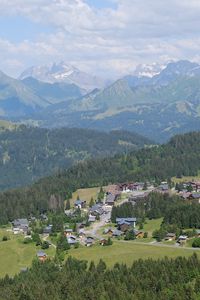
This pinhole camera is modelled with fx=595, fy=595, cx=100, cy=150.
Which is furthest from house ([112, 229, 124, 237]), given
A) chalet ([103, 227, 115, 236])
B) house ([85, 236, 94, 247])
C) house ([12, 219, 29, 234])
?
house ([12, 219, 29, 234])

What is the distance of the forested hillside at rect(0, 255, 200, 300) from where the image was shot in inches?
3615

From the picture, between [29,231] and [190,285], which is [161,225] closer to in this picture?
[29,231]

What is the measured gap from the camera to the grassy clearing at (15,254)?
14062 centimetres

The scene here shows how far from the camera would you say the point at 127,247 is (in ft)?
468

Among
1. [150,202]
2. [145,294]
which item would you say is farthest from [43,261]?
[150,202]

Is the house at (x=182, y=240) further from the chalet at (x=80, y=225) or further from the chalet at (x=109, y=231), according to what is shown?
the chalet at (x=80, y=225)

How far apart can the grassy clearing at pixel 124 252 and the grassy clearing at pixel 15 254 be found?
959 centimetres

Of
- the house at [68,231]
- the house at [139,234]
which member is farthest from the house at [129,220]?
the house at [68,231]

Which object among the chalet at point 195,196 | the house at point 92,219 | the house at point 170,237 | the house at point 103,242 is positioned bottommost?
the house at point 92,219

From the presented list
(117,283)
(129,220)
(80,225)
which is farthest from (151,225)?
(117,283)

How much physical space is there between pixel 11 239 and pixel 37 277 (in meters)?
54.1

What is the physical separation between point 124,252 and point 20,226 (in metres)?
56.6

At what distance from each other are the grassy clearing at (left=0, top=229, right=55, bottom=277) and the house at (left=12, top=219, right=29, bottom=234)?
1439cm

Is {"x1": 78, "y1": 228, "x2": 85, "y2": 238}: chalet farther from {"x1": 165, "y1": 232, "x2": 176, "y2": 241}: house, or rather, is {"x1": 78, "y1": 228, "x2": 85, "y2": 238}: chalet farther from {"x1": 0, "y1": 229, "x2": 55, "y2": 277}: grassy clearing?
{"x1": 165, "y1": 232, "x2": 176, "y2": 241}: house
